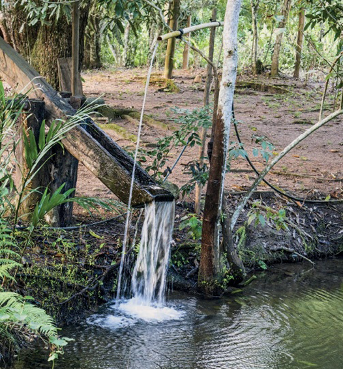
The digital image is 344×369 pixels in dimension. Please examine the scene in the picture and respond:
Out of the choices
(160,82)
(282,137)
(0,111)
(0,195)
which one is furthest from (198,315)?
(160,82)

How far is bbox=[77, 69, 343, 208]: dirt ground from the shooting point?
7.44m

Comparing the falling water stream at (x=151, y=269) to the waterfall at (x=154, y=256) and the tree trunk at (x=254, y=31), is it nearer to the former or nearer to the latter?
the waterfall at (x=154, y=256)

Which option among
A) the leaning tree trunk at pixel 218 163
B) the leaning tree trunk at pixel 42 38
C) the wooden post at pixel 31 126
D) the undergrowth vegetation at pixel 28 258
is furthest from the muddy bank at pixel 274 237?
the leaning tree trunk at pixel 42 38

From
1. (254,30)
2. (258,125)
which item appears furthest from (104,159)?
(254,30)

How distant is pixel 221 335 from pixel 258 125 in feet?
23.3

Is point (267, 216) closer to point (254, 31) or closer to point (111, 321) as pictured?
point (111, 321)

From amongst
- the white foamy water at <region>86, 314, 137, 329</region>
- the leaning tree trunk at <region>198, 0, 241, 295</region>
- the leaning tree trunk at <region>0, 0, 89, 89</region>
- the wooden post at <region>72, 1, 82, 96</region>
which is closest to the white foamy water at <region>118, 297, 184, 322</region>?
the white foamy water at <region>86, 314, 137, 329</region>

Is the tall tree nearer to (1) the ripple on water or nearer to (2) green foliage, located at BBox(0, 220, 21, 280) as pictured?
(1) the ripple on water

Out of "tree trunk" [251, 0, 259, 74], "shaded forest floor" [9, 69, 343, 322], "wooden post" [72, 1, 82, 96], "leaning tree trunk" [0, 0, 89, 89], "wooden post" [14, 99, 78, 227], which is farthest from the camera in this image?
"tree trunk" [251, 0, 259, 74]

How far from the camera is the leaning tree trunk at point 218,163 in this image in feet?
14.3

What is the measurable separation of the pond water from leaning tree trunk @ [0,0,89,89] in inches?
151

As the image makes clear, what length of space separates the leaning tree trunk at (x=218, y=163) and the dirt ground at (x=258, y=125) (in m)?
0.73

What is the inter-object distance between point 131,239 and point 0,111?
2.03 metres

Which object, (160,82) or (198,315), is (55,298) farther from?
(160,82)
